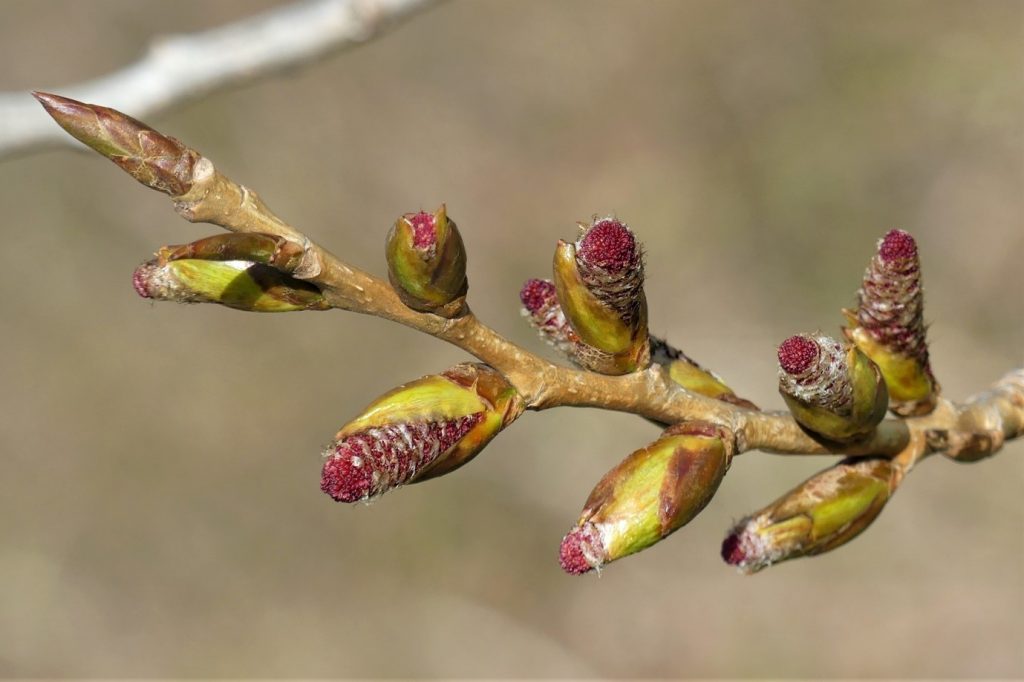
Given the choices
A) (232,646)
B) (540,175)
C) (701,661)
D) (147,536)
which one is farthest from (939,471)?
(147,536)

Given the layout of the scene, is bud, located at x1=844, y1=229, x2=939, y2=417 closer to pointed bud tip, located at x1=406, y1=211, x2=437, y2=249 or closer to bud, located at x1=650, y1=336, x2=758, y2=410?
bud, located at x1=650, y1=336, x2=758, y2=410

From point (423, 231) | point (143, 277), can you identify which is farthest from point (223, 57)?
point (423, 231)

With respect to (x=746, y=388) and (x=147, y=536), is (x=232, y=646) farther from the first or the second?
(x=746, y=388)

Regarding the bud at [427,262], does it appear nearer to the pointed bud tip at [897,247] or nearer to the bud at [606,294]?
the bud at [606,294]

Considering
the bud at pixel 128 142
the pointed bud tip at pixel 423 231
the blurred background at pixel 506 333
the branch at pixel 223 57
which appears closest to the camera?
the bud at pixel 128 142

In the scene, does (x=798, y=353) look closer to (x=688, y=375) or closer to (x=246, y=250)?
(x=688, y=375)

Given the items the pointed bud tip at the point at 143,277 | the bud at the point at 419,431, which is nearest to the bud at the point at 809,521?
the bud at the point at 419,431

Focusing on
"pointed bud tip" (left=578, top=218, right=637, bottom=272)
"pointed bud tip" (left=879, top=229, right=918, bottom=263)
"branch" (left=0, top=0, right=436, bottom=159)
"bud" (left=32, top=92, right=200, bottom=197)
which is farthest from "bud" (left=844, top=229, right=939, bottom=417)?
"branch" (left=0, top=0, right=436, bottom=159)
